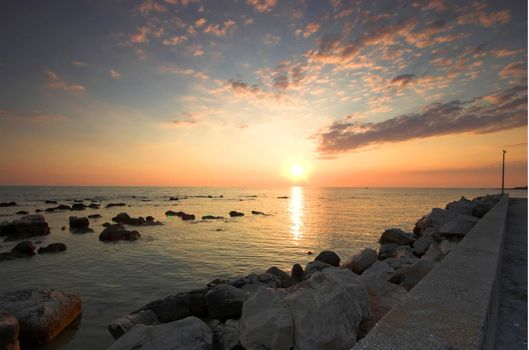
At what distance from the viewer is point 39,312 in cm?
668

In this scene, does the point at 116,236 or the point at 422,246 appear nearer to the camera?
the point at 422,246

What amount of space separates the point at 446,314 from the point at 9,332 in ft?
25.3

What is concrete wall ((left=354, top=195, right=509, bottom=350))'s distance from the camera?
8.87 feet

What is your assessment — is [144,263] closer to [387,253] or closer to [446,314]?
[387,253]

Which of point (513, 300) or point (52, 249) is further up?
point (513, 300)

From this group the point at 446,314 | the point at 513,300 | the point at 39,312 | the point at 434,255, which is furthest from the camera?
the point at 434,255

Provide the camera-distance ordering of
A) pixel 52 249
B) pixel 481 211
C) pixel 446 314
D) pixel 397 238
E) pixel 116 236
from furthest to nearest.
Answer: pixel 116 236
pixel 481 211
pixel 397 238
pixel 52 249
pixel 446 314

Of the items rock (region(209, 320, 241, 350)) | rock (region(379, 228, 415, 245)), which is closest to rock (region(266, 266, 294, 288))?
rock (region(209, 320, 241, 350))

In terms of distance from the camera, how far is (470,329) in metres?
2.93

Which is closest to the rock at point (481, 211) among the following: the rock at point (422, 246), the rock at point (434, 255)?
the rock at point (422, 246)

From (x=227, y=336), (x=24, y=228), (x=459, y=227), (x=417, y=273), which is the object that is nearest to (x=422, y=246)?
(x=459, y=227)

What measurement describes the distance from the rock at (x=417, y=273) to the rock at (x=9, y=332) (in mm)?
8454

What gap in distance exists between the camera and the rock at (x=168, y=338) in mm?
4711

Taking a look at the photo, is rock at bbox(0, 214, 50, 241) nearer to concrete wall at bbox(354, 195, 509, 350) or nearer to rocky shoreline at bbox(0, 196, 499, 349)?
rocky shoreline at bbox(0, 196, 499, 349)
